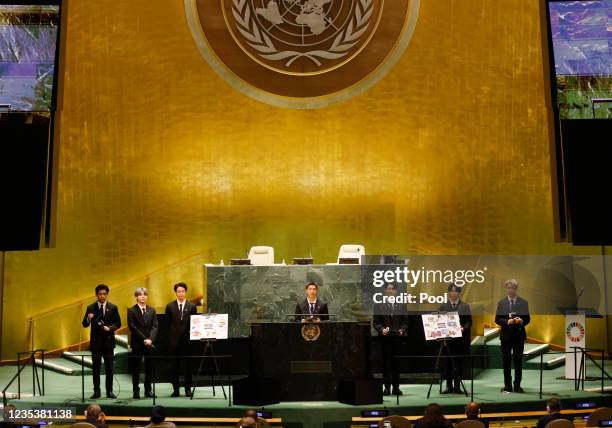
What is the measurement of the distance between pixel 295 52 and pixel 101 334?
552 centimetres

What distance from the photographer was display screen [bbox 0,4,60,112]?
14.0m

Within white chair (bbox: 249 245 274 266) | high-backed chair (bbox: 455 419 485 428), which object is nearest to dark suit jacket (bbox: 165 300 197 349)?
white chair (bbox: 249 245 274 266)

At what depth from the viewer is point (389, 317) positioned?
1166cm

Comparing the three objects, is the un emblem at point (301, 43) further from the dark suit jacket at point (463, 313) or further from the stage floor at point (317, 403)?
the stage floor at point (317, 403)

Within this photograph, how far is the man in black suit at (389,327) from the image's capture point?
11617 mm

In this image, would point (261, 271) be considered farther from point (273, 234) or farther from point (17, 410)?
point (17, 410)

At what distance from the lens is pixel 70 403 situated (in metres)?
10.8

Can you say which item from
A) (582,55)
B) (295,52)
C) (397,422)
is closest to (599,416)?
(397,422)

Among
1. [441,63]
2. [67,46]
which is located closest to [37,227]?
[67,46]

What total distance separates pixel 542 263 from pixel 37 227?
729cm

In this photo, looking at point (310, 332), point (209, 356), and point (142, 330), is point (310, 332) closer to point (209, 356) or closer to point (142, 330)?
point (209, 356)

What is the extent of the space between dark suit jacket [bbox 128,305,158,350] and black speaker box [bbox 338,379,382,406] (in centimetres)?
244

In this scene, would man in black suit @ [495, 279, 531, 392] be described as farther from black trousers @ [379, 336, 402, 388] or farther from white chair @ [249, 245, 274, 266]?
white chair @ [249, 245, 274, 266]

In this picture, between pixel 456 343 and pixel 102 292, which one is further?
pixel 456 343
